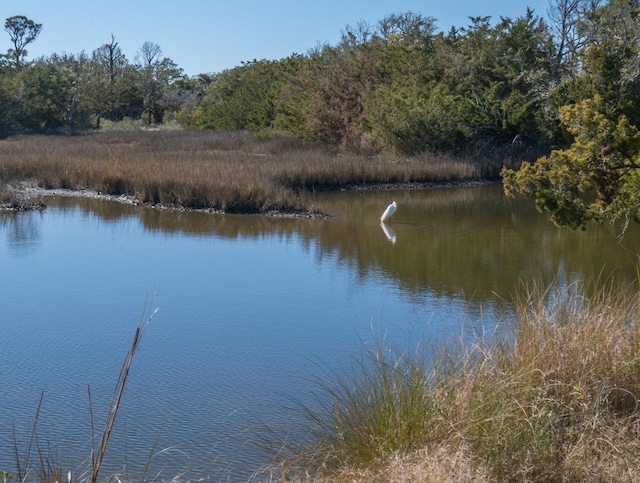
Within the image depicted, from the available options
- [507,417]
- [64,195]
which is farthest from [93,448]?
[64,195]

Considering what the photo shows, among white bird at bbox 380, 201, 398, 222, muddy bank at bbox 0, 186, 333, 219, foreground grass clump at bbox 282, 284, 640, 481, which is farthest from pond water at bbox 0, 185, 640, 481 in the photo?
foreground grass clump at bbox 282, 284, 640, 481

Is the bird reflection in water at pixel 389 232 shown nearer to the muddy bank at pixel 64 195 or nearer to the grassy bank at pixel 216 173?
the muddy bank at pixel 64 195

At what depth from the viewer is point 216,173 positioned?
20.2 m

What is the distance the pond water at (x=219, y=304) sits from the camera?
6180 millimetres

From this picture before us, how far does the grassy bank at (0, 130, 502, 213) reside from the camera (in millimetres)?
18625

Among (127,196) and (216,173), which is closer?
(216,173)

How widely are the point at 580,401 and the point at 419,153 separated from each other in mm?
23913

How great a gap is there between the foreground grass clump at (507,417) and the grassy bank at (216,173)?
13.3 metres

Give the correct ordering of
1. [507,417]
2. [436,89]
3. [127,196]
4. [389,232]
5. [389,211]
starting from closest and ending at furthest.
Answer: [507,417] < [389,232] < [389,211] < [127,196] < [436,89]

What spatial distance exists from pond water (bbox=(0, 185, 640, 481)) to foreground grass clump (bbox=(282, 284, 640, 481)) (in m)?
0.69

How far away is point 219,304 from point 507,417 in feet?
20.1

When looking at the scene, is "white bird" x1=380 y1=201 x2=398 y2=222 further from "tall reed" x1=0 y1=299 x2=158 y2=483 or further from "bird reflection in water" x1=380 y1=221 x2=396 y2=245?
"tall reed" x1=0 y1=299 x2=158 y2=483

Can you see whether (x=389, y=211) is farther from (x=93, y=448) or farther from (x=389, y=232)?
(x=93, y=448)

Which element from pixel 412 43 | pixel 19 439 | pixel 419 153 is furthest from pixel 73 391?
pixel 412 43
